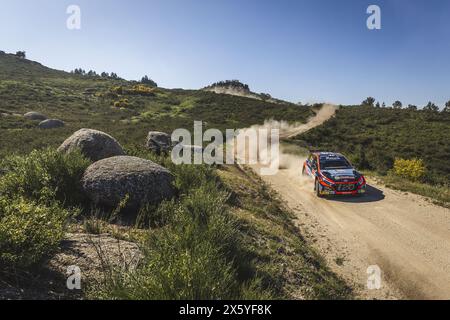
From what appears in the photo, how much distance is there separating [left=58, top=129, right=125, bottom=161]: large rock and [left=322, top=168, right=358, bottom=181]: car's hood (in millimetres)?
8920

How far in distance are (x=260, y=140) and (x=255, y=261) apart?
27.8 m

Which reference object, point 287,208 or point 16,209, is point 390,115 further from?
point 16,209

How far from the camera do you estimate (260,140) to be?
1332 inches

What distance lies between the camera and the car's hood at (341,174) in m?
13.3

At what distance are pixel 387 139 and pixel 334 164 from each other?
24020mm

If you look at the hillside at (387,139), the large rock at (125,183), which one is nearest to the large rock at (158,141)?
the large rock at (125,183)

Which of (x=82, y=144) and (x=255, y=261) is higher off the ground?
(x=82, y=144)

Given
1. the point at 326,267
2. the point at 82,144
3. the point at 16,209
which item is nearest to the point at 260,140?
the point at 82,144

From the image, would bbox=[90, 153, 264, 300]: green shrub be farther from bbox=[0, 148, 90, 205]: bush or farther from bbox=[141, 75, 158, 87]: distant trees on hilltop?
bbox=[141, 75, 158, 87]: distant trees on hilltop

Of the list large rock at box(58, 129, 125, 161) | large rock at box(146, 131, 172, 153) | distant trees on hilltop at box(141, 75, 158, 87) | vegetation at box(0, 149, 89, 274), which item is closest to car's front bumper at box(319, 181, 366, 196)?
large rock at box(58, 129, 125, 161)

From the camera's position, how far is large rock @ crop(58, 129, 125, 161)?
36.7 feet

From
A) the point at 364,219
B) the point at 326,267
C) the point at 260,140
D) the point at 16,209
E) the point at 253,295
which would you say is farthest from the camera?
the point at 260,140

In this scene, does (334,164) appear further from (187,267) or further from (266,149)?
(266,149)

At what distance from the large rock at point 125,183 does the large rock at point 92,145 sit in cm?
240
